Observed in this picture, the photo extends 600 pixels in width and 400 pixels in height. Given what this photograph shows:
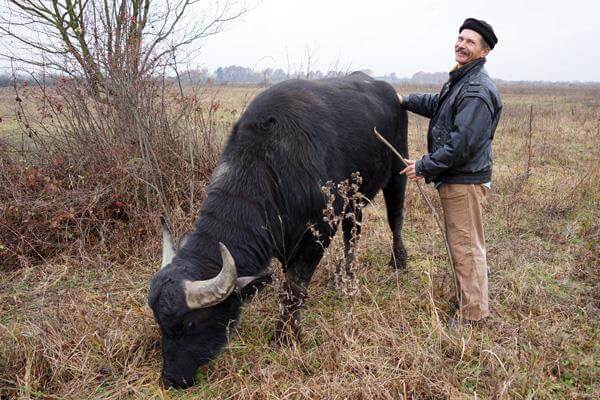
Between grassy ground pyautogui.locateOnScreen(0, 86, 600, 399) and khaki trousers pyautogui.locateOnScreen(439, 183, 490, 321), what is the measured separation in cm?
23

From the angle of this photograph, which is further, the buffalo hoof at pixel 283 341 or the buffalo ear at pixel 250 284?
the buffalo hoof at pixel 283 341

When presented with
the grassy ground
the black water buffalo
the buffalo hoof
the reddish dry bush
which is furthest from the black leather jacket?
the reddish dry bush

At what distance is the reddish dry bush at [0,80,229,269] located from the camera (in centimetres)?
515

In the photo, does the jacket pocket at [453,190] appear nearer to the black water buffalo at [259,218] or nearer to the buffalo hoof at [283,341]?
the black water buffalo at [259,218]

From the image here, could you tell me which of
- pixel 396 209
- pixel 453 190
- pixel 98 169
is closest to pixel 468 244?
pixel 453 190

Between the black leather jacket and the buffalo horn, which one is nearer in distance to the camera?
the buffalo horn

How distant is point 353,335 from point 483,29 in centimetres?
263

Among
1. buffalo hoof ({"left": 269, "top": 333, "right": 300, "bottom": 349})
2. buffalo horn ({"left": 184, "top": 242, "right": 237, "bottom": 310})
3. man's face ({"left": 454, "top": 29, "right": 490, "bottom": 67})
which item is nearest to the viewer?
buffalo horn ({"left": 184, "top": 242, "right": 237, "bottom": 310})

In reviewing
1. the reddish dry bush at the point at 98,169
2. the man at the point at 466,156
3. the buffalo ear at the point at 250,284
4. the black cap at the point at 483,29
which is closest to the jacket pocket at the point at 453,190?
the man at the point at 466,156

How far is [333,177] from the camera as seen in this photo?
3.69 metres

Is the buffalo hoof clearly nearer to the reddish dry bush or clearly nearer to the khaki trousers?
the khaki trousers

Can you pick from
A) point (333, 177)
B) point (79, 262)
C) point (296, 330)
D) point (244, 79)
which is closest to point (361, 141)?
point (333, 177)

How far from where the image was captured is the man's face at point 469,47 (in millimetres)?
3355

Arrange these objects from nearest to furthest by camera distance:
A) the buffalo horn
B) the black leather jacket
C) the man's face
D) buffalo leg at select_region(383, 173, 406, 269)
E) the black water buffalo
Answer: the buffalo horn → the black water buffalo → the black leather jacket → the man's face → buffalo leg at select_region(383, 173, 406, 269)
